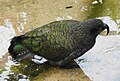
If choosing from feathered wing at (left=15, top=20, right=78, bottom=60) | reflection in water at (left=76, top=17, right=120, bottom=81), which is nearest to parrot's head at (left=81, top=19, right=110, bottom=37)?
feathered wing at (left=15, top=20, right=78, bottom=60)

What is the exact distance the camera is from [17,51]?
5660 millimetres

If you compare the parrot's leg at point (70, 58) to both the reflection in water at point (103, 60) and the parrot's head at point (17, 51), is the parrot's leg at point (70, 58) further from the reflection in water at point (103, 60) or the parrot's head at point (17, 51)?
the parrot's head at point (17, 51)

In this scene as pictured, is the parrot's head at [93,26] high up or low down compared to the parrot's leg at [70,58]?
up

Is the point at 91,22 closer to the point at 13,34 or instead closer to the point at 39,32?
the point at 39,32

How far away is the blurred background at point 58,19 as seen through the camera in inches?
215

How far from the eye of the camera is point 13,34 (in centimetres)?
610

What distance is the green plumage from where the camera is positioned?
5434mm

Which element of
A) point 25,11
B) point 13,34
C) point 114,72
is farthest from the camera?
point 25,11

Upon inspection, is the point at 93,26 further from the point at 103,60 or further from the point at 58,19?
the point at 58,19

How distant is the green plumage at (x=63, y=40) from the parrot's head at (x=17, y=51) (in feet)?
0.31

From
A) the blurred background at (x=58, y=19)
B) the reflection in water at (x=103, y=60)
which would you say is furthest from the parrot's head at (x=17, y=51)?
the reflection in water at (x=103, y=60)

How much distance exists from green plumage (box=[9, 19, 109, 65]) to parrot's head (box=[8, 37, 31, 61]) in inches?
3.8

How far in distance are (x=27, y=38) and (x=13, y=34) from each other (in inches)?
23.6

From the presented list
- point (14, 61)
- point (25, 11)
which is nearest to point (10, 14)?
point (25, 11)
